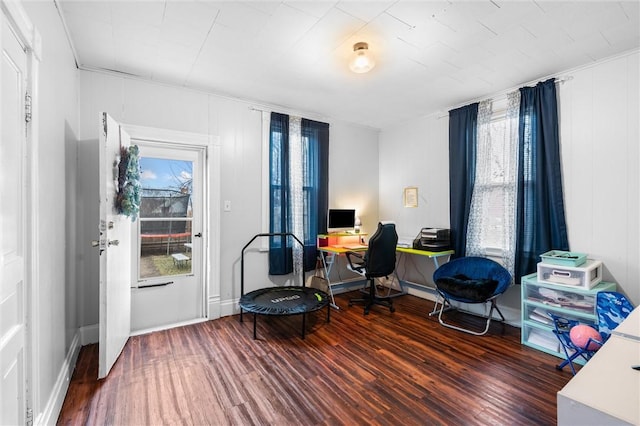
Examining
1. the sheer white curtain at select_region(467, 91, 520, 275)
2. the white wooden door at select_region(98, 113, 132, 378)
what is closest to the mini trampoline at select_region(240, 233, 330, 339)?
the white wooden door at select_region(98, 113, 132, 378)

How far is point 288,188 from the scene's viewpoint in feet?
12.4

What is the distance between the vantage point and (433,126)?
4.04 m

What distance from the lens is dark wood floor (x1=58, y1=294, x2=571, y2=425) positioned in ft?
5.94

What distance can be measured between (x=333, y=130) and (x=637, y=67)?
308 centimetres

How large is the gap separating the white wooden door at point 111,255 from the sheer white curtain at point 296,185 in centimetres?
183

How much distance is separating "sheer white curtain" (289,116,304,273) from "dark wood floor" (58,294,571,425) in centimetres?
104

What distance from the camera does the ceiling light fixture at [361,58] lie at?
7.65 feet

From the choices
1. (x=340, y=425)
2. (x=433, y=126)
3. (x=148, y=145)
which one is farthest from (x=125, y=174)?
(x=433, y=126)

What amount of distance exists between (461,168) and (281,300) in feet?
8.62

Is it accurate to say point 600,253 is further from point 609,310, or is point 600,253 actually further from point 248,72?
point 248,72

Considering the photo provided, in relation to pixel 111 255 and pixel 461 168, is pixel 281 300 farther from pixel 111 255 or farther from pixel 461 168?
pixel 461 168

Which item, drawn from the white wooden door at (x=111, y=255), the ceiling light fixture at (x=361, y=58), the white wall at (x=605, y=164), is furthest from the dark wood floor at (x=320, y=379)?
the ceiling light fixture at (x=361, y=58)

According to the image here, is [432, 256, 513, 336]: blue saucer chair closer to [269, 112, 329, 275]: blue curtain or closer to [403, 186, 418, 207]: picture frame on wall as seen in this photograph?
[403, 186, 418, 207]: picture frame on wall

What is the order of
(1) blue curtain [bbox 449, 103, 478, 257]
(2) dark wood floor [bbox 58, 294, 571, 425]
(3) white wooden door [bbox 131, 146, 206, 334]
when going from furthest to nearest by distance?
(1) blue curtain [bbox 449, 103, 478, 257]
(3) white wooden door [bbox 131, 146, 206, 334]
(2) dark wood floor [bbox 58, 294, 571, 425]
